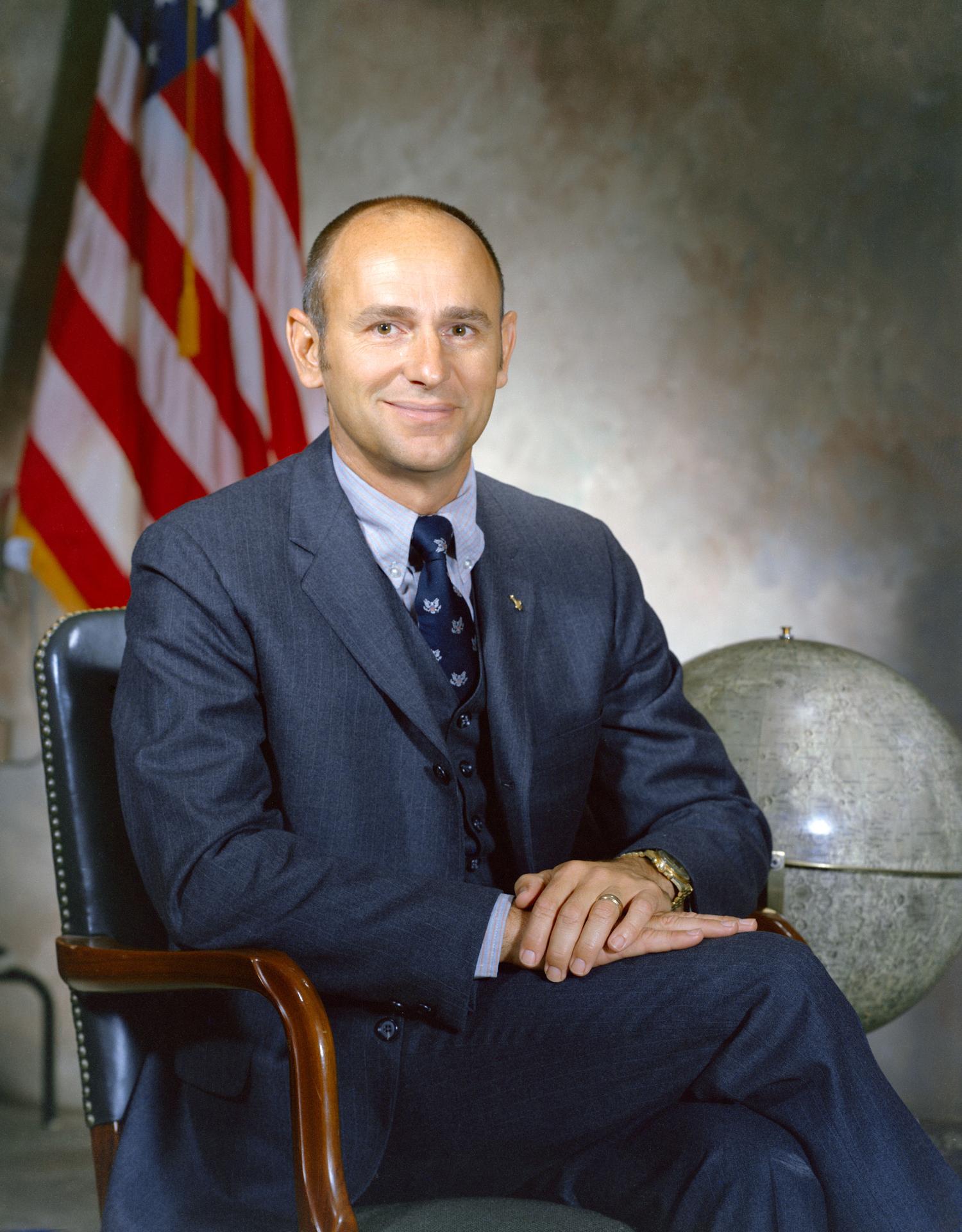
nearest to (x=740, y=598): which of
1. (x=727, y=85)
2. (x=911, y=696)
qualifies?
(x=911, y=696)

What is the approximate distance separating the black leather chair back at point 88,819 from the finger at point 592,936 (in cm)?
70

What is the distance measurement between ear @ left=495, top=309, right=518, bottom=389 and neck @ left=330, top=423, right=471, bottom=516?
0.17 meters

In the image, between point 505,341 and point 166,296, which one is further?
point 166,296

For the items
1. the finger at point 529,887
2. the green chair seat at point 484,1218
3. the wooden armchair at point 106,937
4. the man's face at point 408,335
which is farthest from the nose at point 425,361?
the green chair seat at point 484,1218

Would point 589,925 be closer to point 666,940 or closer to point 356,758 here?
point 666,940

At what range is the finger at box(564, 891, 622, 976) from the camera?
1599 millimetres

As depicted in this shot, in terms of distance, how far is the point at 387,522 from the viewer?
6.60 feet

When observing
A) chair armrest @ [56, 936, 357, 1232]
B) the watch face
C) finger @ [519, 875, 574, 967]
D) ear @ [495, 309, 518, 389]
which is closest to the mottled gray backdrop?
ear @ [495, 309, 518, 389]

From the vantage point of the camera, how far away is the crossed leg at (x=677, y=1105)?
4.75ft

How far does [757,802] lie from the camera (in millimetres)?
2707

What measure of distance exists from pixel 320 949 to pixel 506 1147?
0.33m

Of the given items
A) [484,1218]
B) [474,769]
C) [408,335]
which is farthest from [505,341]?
[484,1218]

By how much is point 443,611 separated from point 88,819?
2.03ft

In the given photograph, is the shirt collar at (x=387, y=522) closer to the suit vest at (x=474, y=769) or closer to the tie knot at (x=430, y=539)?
the tie knot at (x=430, y=539)
